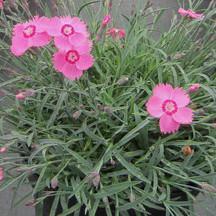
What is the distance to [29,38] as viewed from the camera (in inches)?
41.3

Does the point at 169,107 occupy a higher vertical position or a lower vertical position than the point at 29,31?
lower

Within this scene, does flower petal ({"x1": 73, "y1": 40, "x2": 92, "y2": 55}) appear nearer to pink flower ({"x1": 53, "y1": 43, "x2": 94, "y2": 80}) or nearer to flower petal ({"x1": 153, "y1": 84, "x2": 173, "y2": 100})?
pink flower ({"x1": 53, "y1": 43, "x2": 94, "y2": 80})

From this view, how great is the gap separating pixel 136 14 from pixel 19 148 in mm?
473

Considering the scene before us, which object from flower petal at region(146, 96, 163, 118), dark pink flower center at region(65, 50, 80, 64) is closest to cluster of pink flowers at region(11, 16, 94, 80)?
dark pink flower center at region(65, 50, 80, 64)

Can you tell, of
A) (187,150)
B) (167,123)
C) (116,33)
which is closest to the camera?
(167,123)

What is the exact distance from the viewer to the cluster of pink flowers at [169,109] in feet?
3.28

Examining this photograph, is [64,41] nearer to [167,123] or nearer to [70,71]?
[70,71]

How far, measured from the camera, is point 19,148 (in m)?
1.27

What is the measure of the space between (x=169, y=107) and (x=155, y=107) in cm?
3

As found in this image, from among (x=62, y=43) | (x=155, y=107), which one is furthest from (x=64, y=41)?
(x=155, y=107)

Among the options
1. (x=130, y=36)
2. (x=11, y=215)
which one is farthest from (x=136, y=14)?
(x=11, y=215)

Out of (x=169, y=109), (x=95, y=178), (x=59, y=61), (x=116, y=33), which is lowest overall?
(x=95, y=178)

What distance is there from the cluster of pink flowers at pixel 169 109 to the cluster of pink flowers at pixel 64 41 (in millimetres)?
141

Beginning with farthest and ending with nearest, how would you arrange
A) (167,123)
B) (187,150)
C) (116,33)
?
(116,33)
(187,150)
(167,123)
